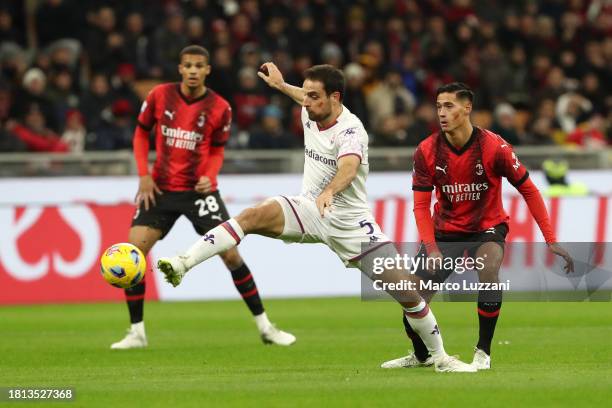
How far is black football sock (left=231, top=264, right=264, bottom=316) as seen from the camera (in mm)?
12656

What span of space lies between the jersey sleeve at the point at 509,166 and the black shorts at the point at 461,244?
16.2 inches

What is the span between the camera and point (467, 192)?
9.98 m

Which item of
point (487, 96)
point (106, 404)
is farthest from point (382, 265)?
point (487, 96)

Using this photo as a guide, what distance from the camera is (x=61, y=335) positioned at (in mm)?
13781

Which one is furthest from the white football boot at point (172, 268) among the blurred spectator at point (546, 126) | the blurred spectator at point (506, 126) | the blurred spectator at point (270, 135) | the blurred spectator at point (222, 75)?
the blurred spectator at point (546, 126)

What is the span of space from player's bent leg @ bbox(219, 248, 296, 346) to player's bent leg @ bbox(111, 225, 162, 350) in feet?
2.34

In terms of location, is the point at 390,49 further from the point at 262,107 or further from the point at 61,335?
the point at 61,335

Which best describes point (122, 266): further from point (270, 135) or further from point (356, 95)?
point (356, 95)

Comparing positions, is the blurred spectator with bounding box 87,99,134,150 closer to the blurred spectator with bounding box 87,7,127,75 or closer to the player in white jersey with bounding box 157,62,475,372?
the blurred spectator with bounding box 87,7,127,75

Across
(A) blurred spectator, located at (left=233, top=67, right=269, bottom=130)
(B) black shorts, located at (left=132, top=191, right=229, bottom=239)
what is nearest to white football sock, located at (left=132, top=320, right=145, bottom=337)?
(B) black shorts, located at (left=132, top=191, right=229, bottom=239)

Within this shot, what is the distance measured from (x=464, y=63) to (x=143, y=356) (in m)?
14.5

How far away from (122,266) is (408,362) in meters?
2.33

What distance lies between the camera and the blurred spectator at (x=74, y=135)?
20734mm

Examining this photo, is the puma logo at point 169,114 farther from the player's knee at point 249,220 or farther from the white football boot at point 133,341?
the player's knee at point 249,220
